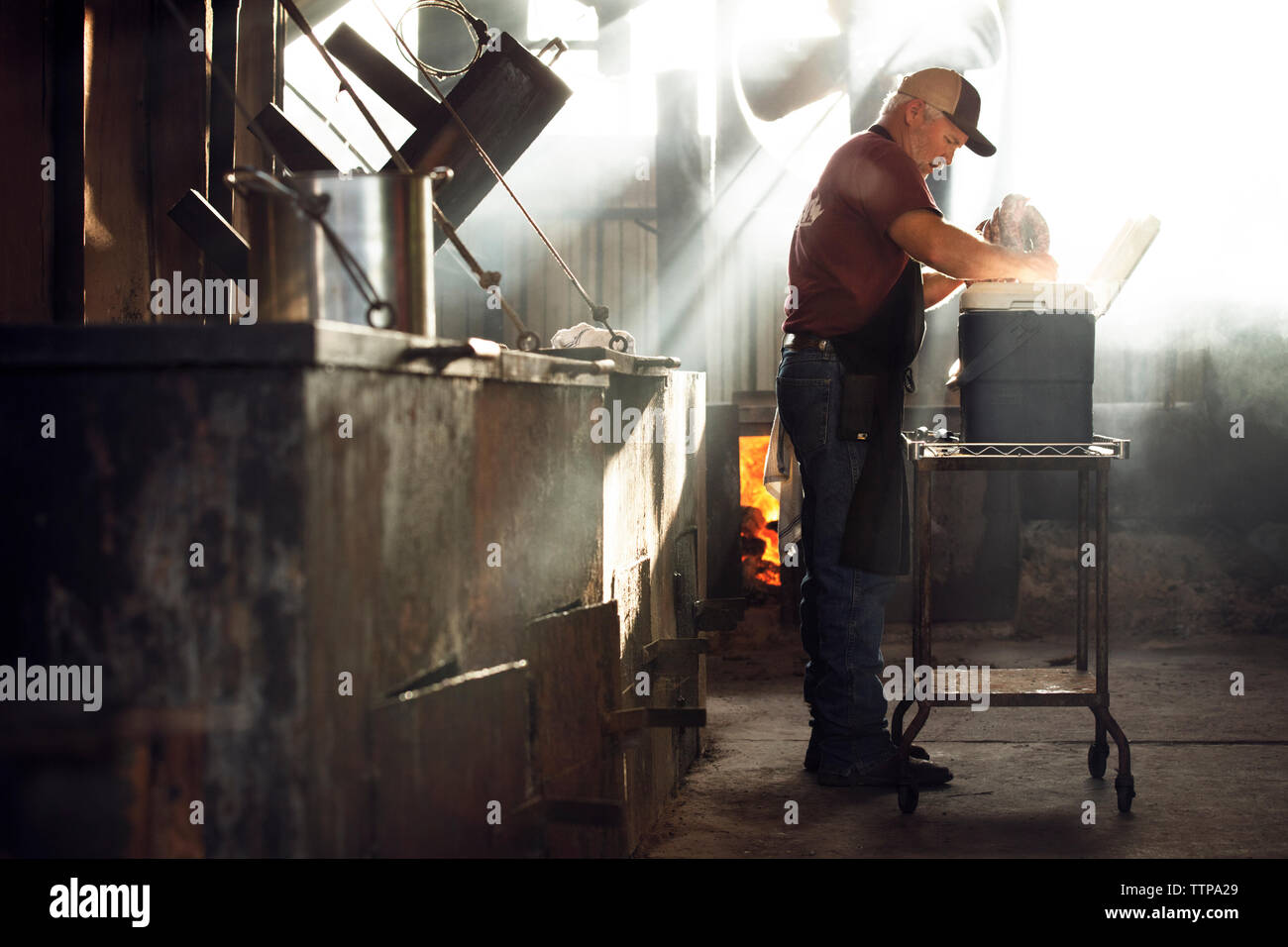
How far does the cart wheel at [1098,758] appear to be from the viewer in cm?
352

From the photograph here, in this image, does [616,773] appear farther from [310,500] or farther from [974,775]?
[974,775]

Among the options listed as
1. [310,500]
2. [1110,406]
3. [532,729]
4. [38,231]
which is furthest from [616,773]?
[1110,406]

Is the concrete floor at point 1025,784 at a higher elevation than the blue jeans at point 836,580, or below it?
below

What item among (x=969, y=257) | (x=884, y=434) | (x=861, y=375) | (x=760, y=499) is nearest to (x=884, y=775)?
(x=884, y=434)

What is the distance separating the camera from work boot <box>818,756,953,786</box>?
3416mm

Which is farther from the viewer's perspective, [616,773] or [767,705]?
[767,705]

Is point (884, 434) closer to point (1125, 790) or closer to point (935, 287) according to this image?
point (935, 287)

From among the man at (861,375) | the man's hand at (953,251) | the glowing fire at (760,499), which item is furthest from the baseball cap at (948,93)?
the glowing fire at (760,499)

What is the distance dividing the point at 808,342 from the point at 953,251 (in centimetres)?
48

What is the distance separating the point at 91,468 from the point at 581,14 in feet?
28.7

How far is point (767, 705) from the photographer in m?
4.77

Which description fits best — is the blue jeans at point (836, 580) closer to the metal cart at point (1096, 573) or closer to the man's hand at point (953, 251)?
the metal cart at point (1096, 573)

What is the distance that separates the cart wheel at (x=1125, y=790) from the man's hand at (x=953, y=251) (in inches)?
55.8

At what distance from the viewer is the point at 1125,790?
3266 millimetres
